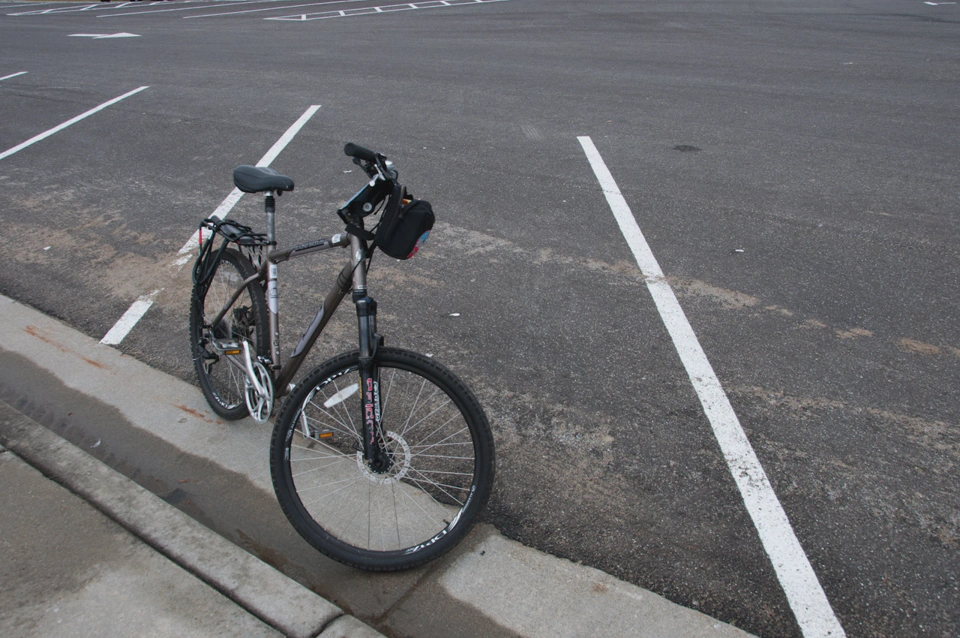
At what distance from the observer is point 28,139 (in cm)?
902

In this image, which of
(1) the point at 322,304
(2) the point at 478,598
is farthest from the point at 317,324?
(2) the point at 478,598

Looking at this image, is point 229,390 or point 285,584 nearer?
point 285,584

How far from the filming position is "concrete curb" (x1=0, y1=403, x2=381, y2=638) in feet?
8.61

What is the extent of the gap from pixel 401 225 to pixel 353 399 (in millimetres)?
915

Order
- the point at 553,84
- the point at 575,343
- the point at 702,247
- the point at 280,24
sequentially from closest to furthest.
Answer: the point at 575,343 < the point at 702,247 < the point at 553,84 < the point at 280,24

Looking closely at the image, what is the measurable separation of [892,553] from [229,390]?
3214 millimetres

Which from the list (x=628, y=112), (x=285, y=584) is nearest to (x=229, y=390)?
(x=285, y=584)

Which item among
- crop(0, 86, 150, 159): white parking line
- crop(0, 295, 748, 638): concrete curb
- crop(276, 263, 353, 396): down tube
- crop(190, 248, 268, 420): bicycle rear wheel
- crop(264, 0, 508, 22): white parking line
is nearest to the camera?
crop(0, 295, 748, 638): concrete curb

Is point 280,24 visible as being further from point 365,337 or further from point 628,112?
point 365,337

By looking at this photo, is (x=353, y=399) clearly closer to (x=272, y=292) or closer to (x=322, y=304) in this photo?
(x=322, y=304)

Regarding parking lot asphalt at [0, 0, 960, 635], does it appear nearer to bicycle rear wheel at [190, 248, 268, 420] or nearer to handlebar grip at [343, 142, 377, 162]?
bicycle rear wheel at [190, 248, 268, 420]

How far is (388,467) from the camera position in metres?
2.87

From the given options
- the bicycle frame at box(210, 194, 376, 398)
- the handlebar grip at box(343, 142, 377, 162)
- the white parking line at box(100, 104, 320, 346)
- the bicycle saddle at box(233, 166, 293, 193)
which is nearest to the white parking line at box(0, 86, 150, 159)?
the white parking line at box(100, 104, 320, 346)

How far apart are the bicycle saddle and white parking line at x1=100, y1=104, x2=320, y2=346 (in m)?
1.32
